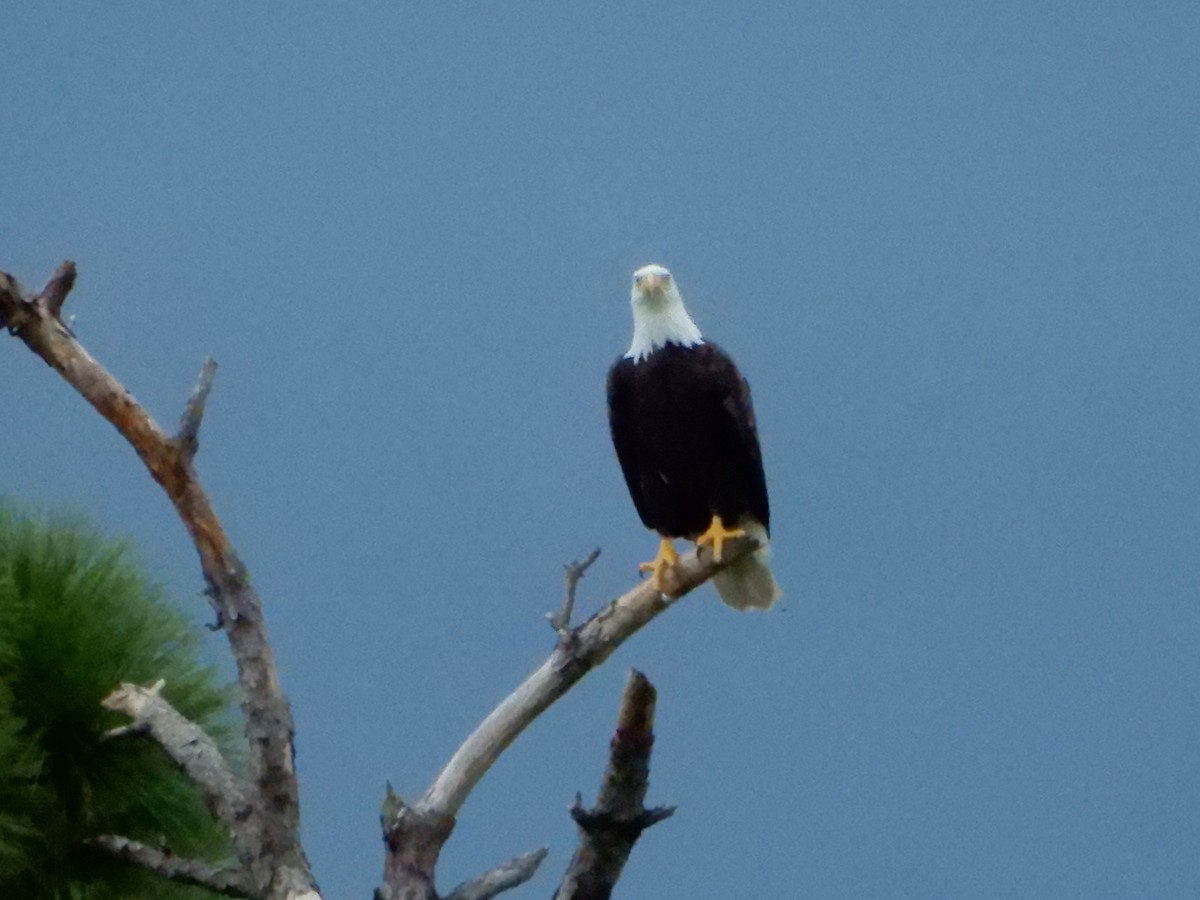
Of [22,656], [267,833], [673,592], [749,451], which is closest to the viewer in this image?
[267,833]

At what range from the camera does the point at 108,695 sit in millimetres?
2395

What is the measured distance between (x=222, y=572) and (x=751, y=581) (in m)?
1.08

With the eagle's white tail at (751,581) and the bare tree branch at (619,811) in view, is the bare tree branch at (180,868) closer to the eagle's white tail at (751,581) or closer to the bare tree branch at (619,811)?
the bare tree branch at (619,811)

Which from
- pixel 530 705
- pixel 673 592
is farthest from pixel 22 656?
pixel 673 592

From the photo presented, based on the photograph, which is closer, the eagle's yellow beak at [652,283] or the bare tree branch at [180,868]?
the bare tree branch at [180,868]

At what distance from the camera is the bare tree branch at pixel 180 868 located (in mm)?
2214

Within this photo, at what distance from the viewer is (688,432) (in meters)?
2.87

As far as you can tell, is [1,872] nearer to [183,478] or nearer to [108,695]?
[108,695]

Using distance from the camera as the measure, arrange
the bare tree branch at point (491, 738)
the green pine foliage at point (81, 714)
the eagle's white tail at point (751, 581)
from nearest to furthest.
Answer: the bare tree branch at point (491, 738) < the green pine foliage at point (81, 714) < the eagle's white tail at point (751, 581)

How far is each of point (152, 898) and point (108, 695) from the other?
34 centimetres

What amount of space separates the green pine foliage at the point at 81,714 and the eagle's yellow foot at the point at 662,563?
2.41 feet

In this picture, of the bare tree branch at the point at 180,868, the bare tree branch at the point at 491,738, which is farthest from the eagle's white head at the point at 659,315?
the bare tree branch at the point at 180,868

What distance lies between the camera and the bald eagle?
2.88 meters

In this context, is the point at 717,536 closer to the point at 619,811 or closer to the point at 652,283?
the point at 652,283
